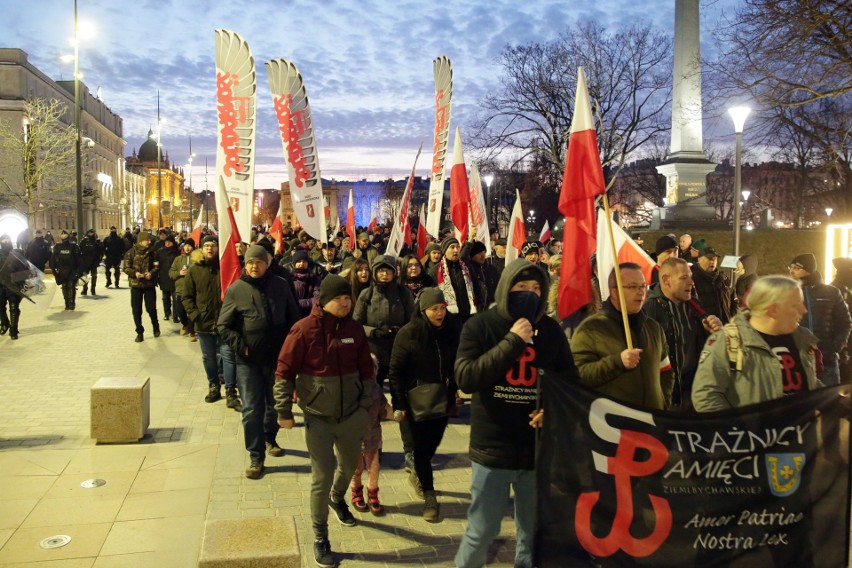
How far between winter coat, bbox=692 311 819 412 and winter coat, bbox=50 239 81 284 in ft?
55.3

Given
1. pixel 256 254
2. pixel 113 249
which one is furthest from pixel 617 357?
pixel 113 249

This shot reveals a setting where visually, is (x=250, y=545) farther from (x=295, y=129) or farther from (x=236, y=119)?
(x=295, y=129)

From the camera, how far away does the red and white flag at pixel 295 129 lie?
10742 mm

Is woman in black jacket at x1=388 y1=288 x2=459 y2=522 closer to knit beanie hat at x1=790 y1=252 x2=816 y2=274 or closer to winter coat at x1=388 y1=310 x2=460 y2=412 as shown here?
winter coat at x1=388 y1=310 x2=460 y2=412

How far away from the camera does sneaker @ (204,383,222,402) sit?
9.55 meters

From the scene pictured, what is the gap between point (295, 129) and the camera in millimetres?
11000

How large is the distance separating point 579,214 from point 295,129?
6.86m

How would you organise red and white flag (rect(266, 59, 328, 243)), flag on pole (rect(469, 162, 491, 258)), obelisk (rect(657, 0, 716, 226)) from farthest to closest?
1. obelisk (rect(657, 0, 716, 226))
2. flag on pole (rect(469, 162, 491, 258))
3. red and white flag (rect(266, 59, 328, 243))

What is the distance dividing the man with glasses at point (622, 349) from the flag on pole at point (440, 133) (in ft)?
26.7

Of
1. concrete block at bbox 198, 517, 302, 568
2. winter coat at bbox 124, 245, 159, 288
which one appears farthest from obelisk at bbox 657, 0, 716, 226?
concrete block at bbox 198, 517, 302, 568

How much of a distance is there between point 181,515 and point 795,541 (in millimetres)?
4241

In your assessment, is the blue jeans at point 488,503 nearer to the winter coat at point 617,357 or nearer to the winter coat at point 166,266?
the winter coat at point 617,357

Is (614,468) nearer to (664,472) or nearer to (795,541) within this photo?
(664,472)

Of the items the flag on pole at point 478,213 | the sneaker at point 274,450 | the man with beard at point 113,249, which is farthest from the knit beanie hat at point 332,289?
the man with beard at point 113,249
